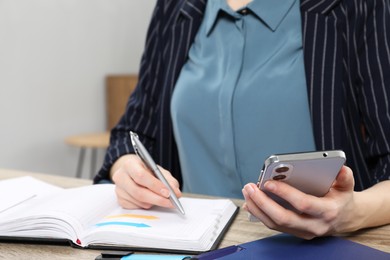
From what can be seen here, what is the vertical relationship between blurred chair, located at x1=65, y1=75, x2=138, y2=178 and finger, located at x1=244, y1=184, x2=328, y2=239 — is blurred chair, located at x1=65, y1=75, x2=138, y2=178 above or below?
below

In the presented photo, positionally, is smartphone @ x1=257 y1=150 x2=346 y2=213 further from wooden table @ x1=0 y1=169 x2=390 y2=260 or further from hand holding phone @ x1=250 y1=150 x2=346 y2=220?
wooden table @ x1=0 y1=169 x2=390 y2=260

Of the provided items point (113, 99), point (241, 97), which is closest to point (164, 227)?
point (241, 97)

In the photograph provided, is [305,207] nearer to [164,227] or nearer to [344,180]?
[344,180]

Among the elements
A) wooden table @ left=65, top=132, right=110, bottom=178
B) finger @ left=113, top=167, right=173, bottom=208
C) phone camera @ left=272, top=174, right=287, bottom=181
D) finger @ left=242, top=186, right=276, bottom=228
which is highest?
phone camera @ left=272, top=174, right=287, bottom=181

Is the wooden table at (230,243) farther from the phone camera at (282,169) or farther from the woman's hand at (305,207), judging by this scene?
the phone camera at (282,169)

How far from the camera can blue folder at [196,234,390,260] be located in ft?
2.17

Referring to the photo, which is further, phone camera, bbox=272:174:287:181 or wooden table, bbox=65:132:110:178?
wooden table, bbox=65:132:110:178

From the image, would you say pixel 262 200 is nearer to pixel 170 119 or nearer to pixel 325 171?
pixel 325 171

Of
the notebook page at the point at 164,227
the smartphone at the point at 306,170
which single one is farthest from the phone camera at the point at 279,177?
the notebook page at the point at 164,227

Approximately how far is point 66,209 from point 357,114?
1.96 ft

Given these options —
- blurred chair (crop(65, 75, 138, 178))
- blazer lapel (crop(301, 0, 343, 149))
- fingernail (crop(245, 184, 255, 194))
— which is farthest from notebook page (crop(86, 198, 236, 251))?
blurred chair (crop(65, 75, 138, 178))

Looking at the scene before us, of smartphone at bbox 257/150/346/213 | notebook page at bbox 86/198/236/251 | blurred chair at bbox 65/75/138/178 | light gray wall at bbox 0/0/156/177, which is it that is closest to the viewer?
smartphone at bbox 257/150/346/213

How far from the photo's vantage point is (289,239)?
2.43 ft

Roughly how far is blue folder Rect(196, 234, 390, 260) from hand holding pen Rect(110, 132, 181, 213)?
184 mm
